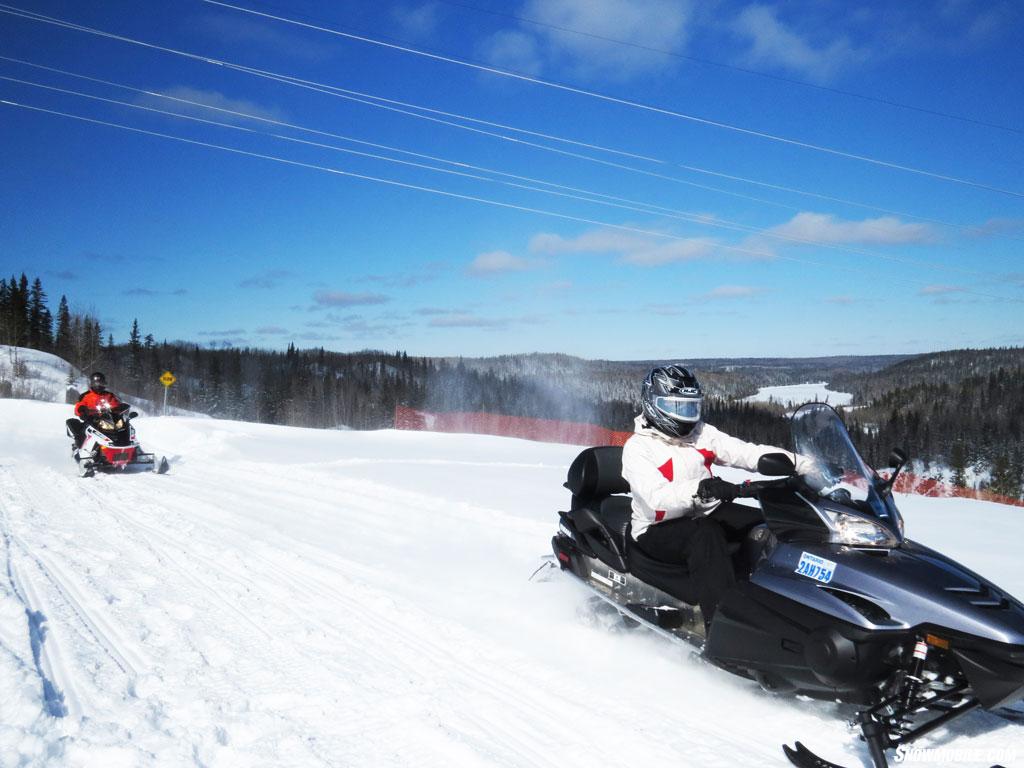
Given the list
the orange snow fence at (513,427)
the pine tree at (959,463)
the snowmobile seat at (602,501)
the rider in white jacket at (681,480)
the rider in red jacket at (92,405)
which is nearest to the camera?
the rider in white jacket at (681,480)

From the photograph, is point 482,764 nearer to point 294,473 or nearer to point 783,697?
point 783,697

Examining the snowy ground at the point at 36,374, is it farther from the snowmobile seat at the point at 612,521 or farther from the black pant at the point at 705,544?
the black pant at the point at 705,544

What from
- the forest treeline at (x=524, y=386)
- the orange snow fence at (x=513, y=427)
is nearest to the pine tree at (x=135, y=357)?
the forest treeline at (x=524, y=386)

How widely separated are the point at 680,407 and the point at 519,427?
22.4 metres

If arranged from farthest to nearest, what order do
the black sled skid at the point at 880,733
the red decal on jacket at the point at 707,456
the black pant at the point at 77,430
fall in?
the black pant at the point at 77,430
the red decal on jacket at the point at 707,456
the black sled skid at the point at 880,733

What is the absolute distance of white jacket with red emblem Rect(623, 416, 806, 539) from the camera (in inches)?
167

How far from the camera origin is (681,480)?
4.34 m

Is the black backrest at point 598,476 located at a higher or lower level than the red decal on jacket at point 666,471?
lower

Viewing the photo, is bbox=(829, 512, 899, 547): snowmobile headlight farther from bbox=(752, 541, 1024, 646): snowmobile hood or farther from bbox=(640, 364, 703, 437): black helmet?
bbox=(640, 364, 703, 437): black helmet

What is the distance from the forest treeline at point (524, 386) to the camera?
72625mm

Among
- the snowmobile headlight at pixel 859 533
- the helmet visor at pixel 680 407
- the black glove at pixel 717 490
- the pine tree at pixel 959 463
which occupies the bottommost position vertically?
the pine tree at pixel 959 463

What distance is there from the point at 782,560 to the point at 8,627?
4368 millimetres

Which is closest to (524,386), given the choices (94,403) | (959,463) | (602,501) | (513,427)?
(959,463)

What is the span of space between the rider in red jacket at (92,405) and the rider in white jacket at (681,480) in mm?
11283
